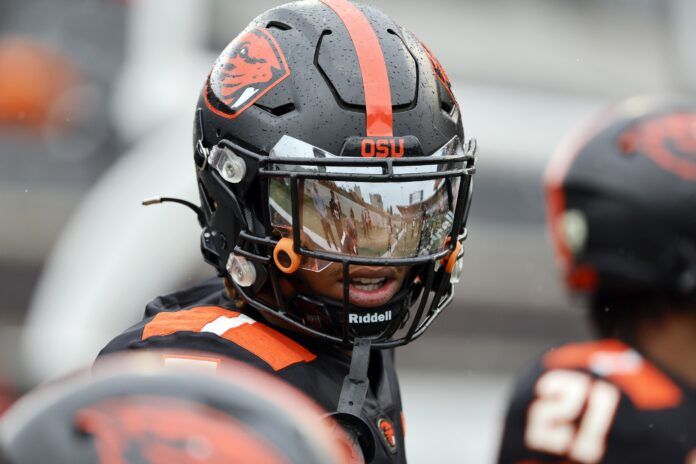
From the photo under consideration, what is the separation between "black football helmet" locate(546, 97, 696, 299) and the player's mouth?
1088 mm

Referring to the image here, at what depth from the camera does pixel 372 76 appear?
2.14 m

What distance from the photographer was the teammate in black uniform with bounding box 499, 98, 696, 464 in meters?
2.77

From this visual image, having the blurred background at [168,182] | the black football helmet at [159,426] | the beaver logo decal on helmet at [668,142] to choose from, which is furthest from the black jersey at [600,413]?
the blurred background at [168,182]

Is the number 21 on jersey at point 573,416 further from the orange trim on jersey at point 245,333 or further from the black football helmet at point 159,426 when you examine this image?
the black football helmet at point 159,426

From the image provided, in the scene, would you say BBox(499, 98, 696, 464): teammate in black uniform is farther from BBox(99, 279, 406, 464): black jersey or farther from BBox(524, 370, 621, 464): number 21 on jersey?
BBox(99, 279, 406, 464): black jersey

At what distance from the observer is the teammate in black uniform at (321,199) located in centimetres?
203

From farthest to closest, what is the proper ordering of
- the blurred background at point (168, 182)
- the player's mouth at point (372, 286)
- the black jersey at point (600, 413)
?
the blurred background at point (168, 182) < the black jersey at point (600, 413) < the player's mouth at point (372, 286)

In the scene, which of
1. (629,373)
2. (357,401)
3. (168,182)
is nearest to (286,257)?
(357,401)

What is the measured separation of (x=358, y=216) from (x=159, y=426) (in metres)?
1.02

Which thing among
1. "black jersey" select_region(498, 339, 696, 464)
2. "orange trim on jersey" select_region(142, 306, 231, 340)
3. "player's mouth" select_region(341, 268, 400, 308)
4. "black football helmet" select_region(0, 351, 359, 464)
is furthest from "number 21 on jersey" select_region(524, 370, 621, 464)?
"black football helmet" select_region(0, 351, 359, 464)

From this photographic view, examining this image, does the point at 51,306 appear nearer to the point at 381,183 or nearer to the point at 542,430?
the point at 542,430

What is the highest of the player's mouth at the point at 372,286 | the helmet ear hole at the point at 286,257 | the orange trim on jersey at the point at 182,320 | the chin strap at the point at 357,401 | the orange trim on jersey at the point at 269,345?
the helmet ear hole at the point at 286,257

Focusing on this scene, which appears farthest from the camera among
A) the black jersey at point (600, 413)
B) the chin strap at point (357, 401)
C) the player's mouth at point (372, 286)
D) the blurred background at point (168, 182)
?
the blurred background at point (168, 182)

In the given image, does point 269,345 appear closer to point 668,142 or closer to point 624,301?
point 624,301
